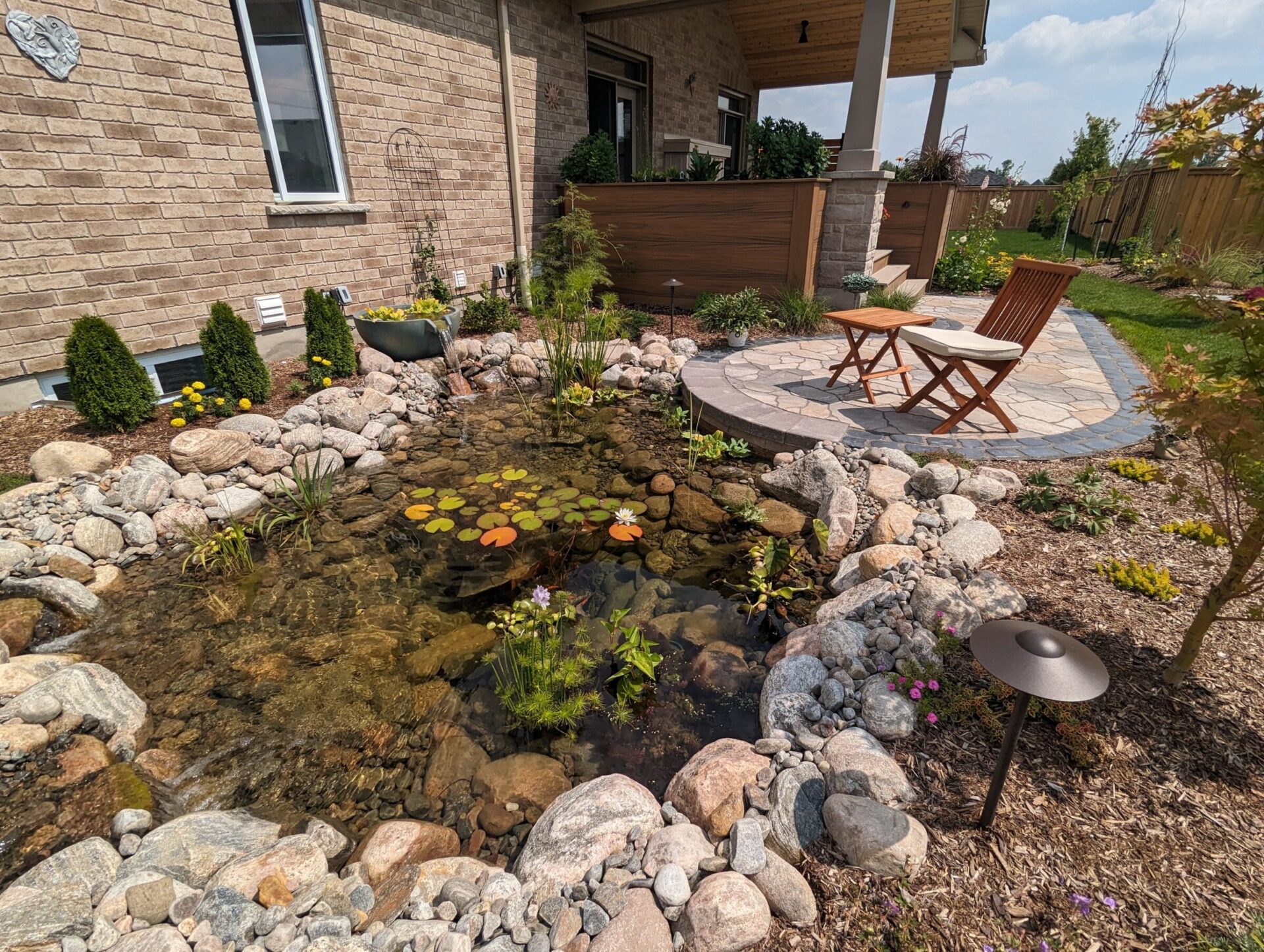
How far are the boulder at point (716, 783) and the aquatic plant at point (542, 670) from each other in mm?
527

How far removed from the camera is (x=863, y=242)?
6.59m

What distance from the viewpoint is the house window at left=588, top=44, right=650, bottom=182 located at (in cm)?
879

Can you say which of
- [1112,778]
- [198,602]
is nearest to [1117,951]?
[1112,778]

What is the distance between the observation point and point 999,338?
4.20 m

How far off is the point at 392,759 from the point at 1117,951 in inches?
87.5

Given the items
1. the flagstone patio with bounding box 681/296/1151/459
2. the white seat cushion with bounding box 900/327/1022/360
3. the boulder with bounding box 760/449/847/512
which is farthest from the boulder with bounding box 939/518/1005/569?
the white seat cushion with bounding box 900/327/1022/360

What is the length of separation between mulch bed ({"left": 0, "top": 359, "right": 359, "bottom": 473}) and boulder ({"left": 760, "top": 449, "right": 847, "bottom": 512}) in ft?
13.4

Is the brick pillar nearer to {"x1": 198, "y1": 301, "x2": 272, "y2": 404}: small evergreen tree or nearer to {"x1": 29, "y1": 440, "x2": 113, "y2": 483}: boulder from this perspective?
{"x1": 198, "y1": 301, "x2": 272, "y2": 404}: small evergreen tree

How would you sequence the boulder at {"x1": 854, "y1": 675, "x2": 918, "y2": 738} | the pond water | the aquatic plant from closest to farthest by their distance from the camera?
1. the boulder at {"x1": 854, "y1": 675, "x2": 918, "y2": 738}
2. the pond water
3. the aquatic plant

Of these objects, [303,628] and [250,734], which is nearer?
[250,734]

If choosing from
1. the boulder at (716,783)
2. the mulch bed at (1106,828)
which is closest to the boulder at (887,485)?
the mulch bed at (1106,828)

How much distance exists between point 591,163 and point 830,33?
6.22 metres

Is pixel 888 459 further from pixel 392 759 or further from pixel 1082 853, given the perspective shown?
pixel 392 759

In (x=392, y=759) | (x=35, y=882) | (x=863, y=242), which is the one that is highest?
(x=863, y=242)
